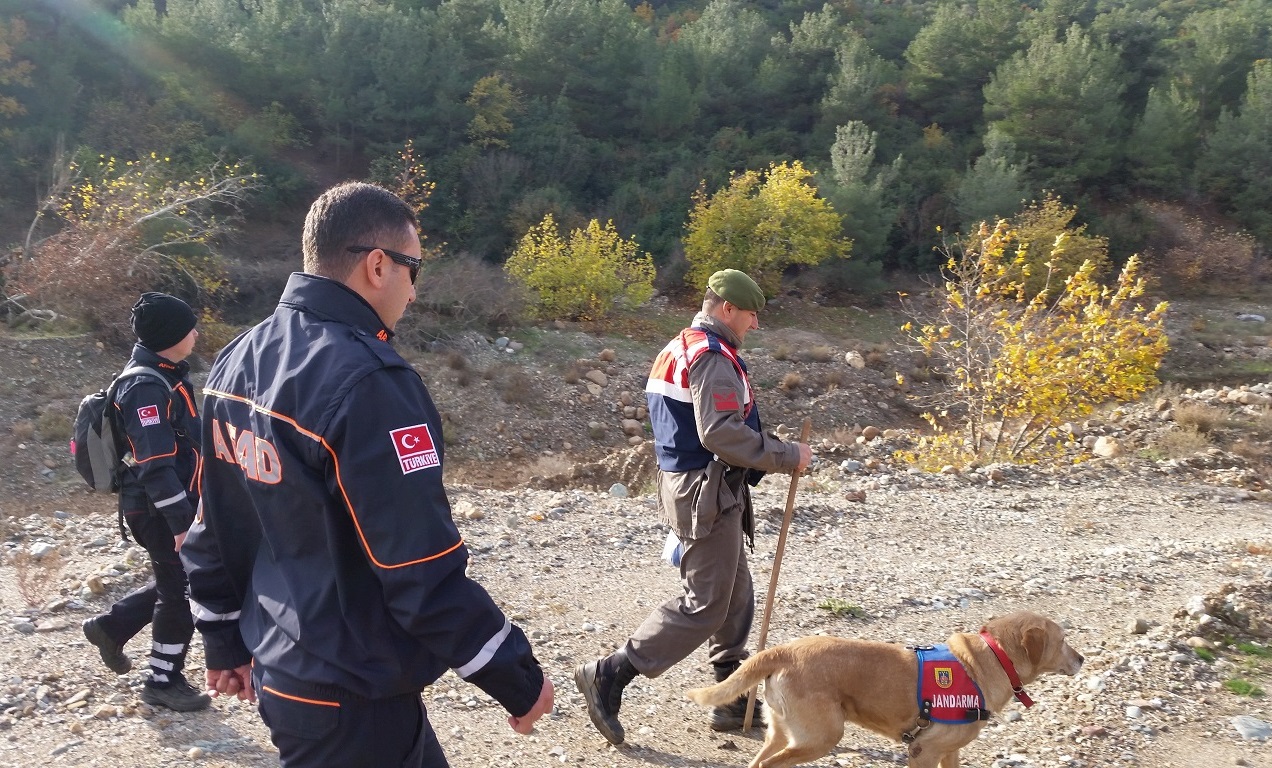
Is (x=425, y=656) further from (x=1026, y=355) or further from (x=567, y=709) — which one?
(x=1026, y=355)

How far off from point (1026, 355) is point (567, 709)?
728cm

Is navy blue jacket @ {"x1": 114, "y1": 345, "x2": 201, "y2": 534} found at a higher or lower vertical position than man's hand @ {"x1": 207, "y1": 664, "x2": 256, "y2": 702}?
higher

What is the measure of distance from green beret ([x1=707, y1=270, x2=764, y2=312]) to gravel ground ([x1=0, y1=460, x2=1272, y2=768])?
78.4 inches

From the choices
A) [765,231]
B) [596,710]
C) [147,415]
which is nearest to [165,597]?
[147,415]

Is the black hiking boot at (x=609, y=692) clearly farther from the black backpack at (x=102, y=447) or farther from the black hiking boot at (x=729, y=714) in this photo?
the black backpack at (x=102, y=447)

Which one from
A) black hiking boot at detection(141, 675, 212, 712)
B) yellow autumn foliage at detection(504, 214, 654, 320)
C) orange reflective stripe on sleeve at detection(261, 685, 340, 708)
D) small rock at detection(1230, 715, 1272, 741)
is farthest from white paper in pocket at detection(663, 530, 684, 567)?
yellow autumn foliage at detection(504, 214, 654, 320)

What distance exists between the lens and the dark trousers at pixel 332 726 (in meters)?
2.01

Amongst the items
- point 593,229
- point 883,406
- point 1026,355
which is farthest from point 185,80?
point 1026,355

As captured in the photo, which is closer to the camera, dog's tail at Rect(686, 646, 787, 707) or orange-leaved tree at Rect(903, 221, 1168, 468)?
dog's tail at Rect(686, 646, 787, 707)

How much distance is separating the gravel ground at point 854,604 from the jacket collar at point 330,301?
267 centimetres

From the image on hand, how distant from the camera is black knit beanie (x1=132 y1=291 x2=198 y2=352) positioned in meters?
4.24

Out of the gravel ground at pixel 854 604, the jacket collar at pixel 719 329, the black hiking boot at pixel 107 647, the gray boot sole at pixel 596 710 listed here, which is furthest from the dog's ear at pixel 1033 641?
the black hiking boot at pixel 107 647

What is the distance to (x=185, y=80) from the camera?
3036 cm

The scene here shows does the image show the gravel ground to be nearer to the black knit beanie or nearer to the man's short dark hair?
the black knit beanie
